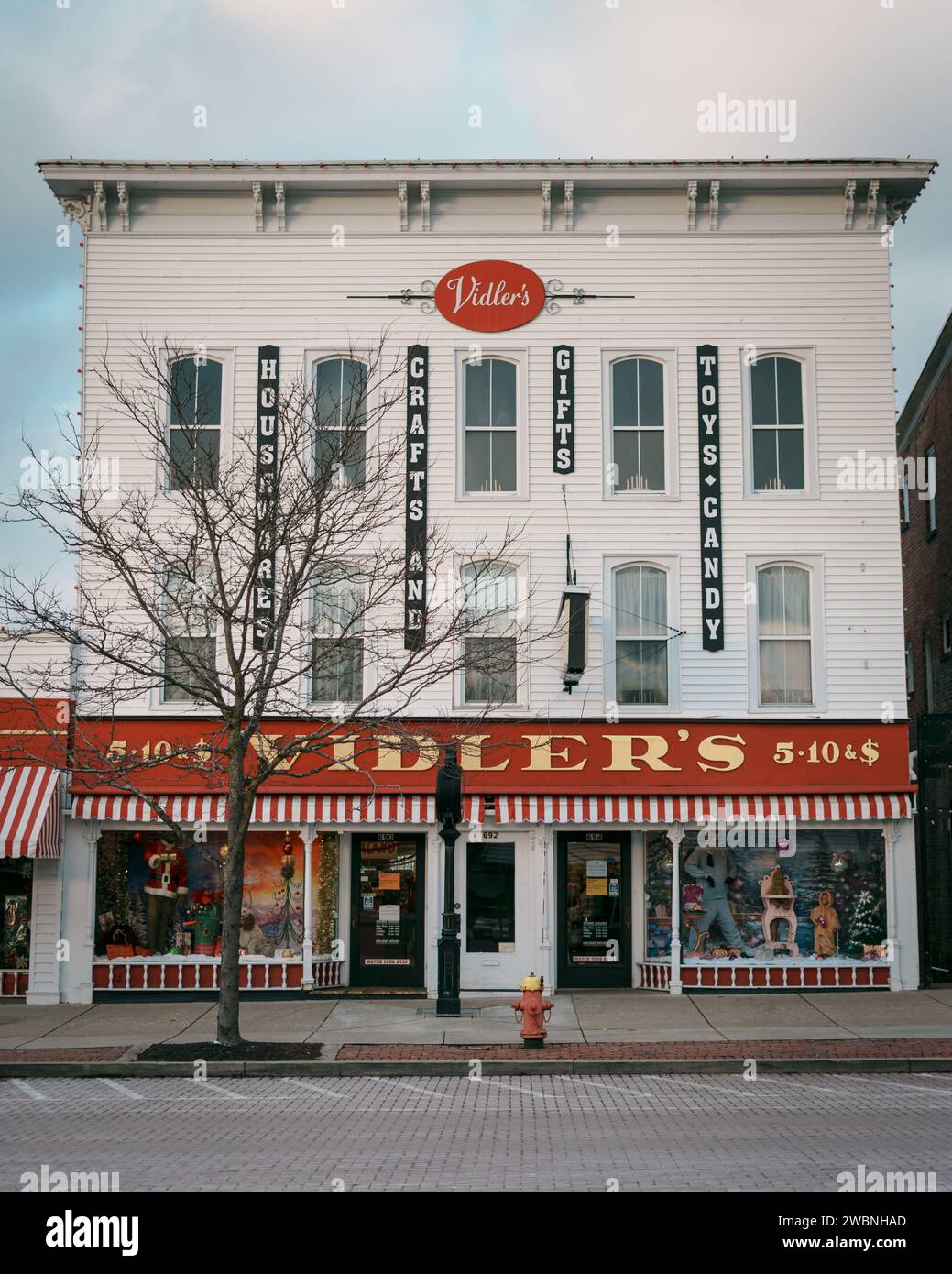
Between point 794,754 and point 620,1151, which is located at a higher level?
point 794,754

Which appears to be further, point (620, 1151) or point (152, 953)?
point (152, 953)

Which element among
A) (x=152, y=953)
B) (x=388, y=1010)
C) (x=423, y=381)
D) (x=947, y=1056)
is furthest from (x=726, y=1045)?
(x=423, y=381)

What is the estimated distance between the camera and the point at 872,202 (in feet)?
71.0

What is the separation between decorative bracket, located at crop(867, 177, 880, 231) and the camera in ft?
70.7

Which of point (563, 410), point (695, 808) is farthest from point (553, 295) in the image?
point (695, 808)

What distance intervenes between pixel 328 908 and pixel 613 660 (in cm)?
568

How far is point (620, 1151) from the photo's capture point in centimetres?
1066

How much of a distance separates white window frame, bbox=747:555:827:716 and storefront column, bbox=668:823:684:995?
7.19ft

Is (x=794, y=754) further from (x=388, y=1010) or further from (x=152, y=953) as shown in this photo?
(x=152, y=953)

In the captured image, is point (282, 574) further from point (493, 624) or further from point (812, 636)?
point (812, 636)

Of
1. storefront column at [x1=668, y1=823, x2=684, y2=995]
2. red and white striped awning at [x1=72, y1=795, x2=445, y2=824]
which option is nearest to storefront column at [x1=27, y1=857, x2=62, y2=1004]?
red and white striped awning at [x1=72, y1=795, x2=445, y2=824]

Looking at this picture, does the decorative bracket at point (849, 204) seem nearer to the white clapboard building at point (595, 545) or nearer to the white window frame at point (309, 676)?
the white clapboard building at point (595, 545)

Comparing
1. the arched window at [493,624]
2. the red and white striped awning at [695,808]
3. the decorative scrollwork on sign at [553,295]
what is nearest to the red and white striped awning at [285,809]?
the red and white striped awning at [695,808]

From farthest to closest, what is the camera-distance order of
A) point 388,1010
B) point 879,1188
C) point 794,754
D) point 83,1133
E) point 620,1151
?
point 794,754 < point 388,1010 < point 83,1133 < point 620,1151 < point 879,1188
